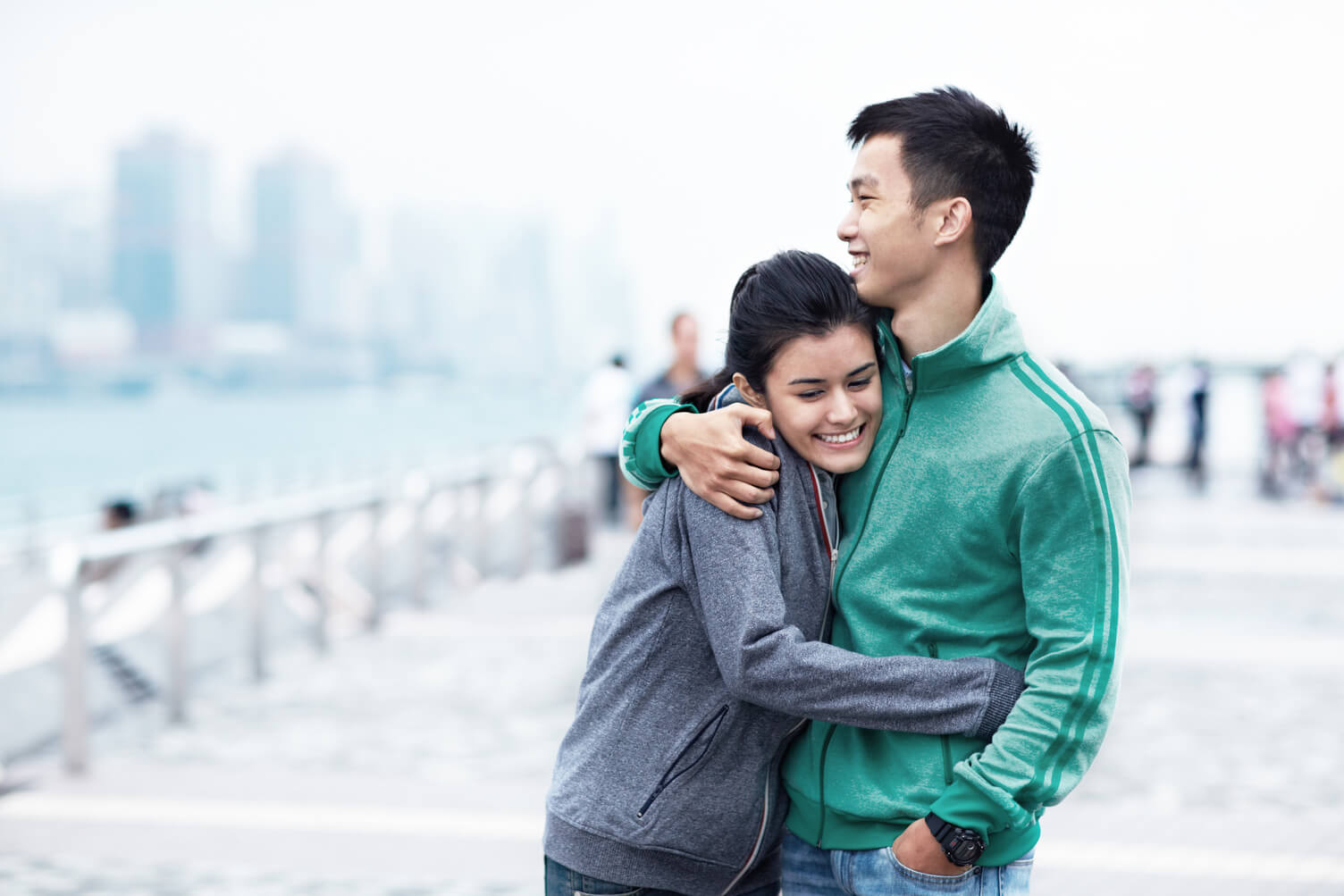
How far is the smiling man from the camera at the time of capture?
1.66 m

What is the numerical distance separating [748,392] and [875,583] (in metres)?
0.32

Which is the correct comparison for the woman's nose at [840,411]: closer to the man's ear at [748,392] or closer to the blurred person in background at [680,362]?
the man's ear at [748,392]

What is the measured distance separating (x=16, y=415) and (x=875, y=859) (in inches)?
4163

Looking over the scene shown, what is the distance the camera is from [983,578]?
68.8 inches

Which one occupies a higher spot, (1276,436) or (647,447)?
(647,447)

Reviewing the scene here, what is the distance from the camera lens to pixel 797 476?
5.97ft

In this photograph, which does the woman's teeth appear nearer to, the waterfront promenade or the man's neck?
the man's neck

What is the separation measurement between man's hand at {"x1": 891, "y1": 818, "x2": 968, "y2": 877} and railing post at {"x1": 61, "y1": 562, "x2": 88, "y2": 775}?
440 cm

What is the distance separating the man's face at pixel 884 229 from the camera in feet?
5.75

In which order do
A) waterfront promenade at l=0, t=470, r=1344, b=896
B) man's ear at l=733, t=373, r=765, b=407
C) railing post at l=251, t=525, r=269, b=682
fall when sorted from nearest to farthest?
man's ear at l=733, t=373, r=765, b=407, waterfront promenade at l=0, t=470, r=1344, b=896, railing post at l=251, t=525, r=269, b=682

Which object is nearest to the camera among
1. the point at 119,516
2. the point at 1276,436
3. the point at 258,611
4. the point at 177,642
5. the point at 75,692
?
the point at 75,692

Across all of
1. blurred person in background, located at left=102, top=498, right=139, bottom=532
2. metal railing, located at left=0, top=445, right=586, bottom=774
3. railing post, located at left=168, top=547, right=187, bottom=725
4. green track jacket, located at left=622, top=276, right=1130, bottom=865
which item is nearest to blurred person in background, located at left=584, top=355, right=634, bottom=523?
metal railing, located at left=0, top=445, right=586, bottom=774

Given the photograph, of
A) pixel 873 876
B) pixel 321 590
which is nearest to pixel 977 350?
pixel 873 876

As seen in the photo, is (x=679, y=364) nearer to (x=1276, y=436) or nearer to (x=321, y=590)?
(x=321, y=590)
